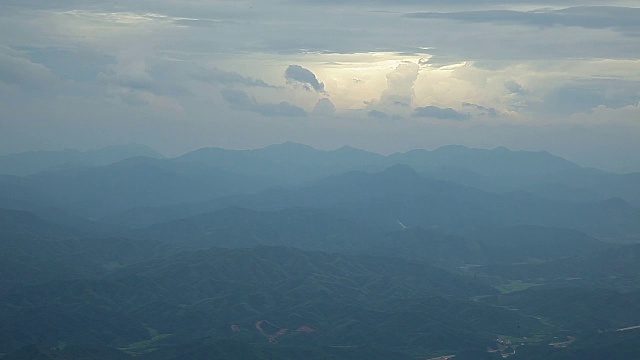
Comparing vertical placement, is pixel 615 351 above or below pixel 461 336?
above

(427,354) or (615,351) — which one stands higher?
(615,351)

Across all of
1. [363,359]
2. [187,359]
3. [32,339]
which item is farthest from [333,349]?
[32,339]

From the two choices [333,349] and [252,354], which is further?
[333,349]

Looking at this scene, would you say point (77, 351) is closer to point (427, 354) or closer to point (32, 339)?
point (32, 339)

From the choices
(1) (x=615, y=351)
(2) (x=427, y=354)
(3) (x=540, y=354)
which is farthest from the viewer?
(2) (x=427, y=354)

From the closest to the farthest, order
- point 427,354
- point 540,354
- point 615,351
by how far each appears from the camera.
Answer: point 615,351 → point 540,354 → point 427,354

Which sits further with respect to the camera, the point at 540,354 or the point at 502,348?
the point at 502,348

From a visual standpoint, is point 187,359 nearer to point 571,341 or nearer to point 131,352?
point 131,352

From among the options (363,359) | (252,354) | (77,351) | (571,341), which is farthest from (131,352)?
(571,341)

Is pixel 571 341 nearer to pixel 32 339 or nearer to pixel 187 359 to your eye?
pixel 187 359
